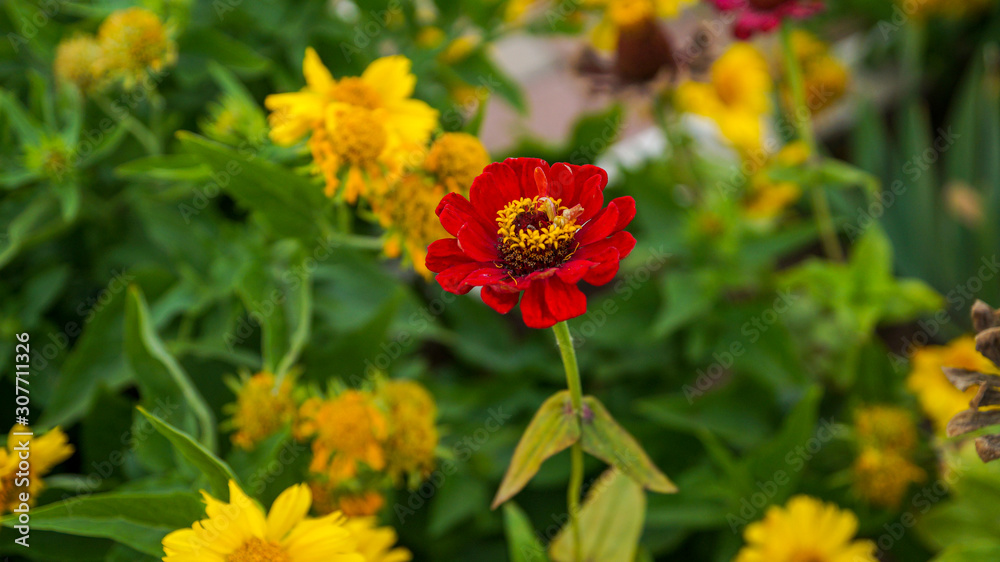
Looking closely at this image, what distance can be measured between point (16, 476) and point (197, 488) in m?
0.14

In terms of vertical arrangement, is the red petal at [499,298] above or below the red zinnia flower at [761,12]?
below

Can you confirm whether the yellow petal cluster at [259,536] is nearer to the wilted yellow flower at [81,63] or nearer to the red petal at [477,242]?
the red petal at [477,242]

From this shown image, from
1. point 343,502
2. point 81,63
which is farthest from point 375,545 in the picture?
point 81,63

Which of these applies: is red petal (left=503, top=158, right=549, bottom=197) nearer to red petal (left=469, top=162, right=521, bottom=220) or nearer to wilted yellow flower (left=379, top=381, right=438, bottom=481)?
red petal (left=469, top=162, right=521, bottom=220)

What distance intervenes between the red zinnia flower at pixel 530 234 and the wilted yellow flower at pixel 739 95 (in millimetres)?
682

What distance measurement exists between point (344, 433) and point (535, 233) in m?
0.24

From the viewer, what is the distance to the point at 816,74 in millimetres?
1267

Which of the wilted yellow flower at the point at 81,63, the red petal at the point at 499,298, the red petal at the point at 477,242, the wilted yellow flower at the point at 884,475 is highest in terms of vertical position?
the wilted yellow flower at the point at 81,63

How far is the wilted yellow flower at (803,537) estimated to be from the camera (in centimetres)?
72

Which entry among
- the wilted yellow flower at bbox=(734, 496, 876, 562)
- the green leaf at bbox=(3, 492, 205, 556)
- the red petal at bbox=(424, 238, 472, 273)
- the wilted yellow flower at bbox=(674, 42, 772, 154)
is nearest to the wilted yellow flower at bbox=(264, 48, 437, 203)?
the red petal at bbox=(424, 238, 472, 273)

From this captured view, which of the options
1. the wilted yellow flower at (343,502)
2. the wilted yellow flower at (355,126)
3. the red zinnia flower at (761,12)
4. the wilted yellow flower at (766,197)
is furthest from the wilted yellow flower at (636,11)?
the wilted yellow flower at (343,502)

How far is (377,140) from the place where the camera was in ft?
1.76

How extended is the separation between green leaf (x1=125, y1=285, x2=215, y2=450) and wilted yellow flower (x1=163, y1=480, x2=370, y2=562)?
13 centimetres
